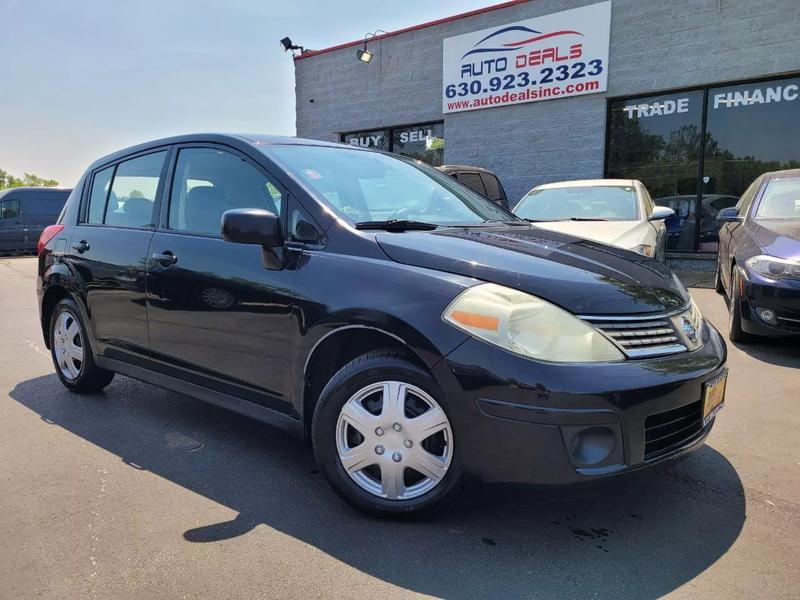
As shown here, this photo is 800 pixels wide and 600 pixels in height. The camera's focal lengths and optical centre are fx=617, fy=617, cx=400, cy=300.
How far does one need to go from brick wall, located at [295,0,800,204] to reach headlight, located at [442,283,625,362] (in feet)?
31.6

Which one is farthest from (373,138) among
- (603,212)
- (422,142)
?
(603,212)

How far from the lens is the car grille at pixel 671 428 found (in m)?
2.26

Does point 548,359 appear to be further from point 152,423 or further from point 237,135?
point 152,423

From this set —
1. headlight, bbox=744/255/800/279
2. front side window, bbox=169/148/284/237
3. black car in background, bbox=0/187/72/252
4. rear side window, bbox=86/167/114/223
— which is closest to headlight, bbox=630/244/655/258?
headlight, bbox=744/255/800/279

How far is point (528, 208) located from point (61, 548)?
6295 millimetres

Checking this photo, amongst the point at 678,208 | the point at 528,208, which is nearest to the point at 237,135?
the point at 528,208

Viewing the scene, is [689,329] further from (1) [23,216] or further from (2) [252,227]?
(1) [23,216]

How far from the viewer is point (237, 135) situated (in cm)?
335

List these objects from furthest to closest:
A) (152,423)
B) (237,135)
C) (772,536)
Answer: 1. (152,423)
2. (237,135)
3. (772,536)

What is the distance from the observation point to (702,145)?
413 inches

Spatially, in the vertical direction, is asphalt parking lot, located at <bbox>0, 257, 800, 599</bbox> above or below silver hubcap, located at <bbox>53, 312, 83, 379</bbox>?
below

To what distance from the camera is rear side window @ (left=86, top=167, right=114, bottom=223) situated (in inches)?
168

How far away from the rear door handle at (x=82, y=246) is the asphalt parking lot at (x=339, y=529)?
1.22 meters

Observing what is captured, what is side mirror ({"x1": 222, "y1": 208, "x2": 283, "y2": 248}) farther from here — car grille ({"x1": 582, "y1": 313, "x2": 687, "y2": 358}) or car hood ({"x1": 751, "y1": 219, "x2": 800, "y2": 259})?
car hood ({"x1": 751, "y1": 219, "x2": 800, "y2": 259})
